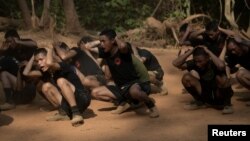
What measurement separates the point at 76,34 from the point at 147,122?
236 inches

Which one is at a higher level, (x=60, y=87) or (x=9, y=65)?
(x=9, y=65)

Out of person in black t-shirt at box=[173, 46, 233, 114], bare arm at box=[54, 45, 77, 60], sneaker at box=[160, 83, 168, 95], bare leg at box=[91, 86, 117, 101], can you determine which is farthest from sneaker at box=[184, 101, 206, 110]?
bare arm at box=[54, 45, 77, 60]

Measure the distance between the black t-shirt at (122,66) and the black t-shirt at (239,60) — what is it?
1523 mm

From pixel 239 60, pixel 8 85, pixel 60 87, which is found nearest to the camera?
pixel 60 87

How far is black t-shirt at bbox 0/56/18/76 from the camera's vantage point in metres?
7.53

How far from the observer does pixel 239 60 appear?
22.7 feet

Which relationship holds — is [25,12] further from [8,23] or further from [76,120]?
[76,120]

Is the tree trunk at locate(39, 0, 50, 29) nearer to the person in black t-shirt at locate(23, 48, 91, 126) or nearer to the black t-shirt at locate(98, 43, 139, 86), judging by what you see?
the person in black t-shirt at locate(23, 48, 91, 126)

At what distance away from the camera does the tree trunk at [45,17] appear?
37.0ft

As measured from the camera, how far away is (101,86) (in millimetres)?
7391

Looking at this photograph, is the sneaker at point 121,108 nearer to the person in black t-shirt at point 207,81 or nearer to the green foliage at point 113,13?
the person in black t-shirt at point 207,81

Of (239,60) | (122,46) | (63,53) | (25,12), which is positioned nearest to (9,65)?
(63,53)

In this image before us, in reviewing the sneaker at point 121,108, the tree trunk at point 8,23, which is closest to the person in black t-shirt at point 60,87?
the sneaker at point 121,108

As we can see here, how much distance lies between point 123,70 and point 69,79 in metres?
0.80
